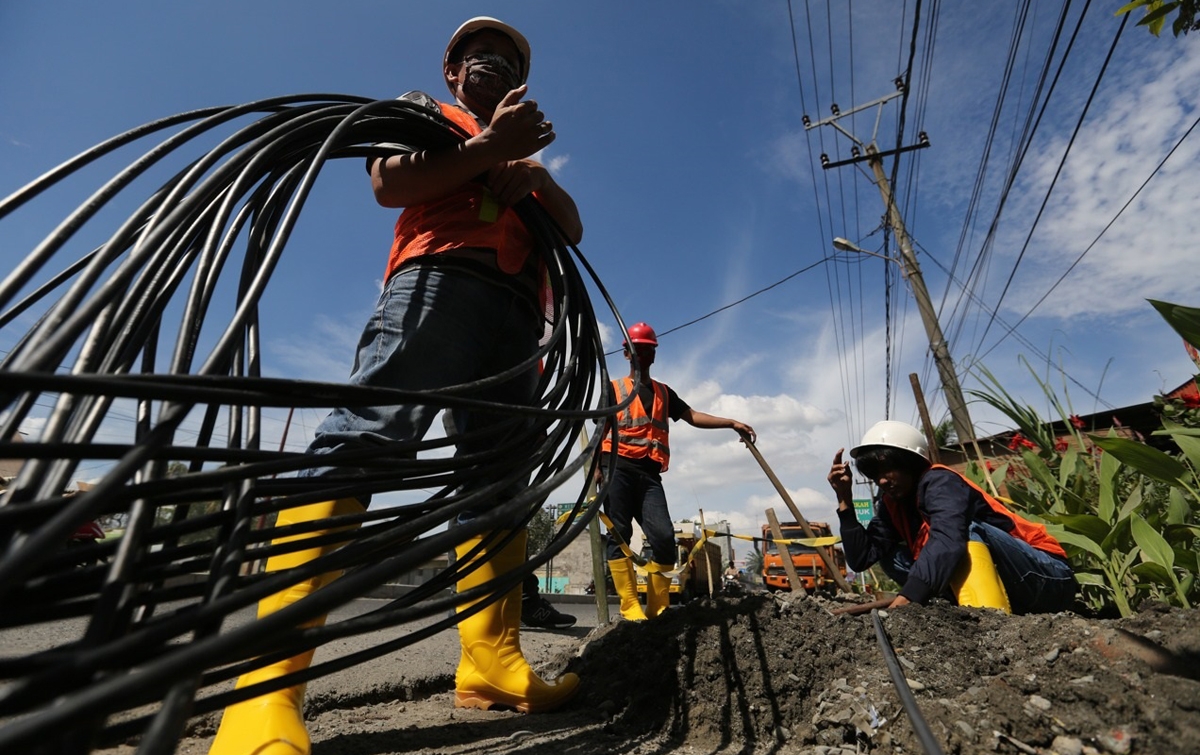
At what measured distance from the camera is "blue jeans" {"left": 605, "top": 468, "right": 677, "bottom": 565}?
379 centimetres

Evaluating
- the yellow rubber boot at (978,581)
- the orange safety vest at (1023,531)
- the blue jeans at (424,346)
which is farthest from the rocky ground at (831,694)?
the orange safety vest at (1023,531)

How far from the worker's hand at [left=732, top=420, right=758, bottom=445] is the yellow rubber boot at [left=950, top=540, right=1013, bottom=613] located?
1.53 metres

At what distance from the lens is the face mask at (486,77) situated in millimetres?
1894

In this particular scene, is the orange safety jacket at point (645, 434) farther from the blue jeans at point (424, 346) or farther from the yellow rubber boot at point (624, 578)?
the blue jeans at point (424, 346)

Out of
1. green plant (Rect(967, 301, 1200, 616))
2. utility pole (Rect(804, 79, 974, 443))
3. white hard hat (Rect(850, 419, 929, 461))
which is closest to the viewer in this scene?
green plant (Rect(967, 301, 1200, 616))

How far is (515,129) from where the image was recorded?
1.43m

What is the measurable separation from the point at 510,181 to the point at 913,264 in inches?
443

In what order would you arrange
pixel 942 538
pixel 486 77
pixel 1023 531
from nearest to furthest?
pixel 486 77
pixel 942 538
pixel 1023 531

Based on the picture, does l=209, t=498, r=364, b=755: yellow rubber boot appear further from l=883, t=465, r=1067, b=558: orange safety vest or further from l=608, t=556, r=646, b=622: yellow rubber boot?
l=608, t=556, r=646, b=622: yellow rubber boot

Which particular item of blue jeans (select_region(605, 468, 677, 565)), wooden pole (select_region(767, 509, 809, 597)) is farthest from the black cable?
blue jeans (select_region(605, 468, 677, 565))

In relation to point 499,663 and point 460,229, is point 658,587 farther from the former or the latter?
point 460,229

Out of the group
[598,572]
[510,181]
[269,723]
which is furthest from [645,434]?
[269,723]

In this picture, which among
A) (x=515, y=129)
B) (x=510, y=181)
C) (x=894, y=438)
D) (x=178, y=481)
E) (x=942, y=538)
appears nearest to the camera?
(x=178, y=481)

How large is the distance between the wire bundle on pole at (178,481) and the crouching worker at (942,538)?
176cm
